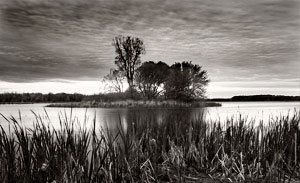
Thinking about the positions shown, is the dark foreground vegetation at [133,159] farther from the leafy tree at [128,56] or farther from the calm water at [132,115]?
the leafy tree at [128,56]

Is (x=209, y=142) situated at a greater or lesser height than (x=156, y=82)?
lesser

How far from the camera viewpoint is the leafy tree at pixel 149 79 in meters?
35.5

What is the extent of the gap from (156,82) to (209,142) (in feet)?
106

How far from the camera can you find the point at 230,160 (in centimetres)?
389

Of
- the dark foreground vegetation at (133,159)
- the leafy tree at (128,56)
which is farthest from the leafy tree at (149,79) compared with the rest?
the dark foreground vegetation at (133,159)

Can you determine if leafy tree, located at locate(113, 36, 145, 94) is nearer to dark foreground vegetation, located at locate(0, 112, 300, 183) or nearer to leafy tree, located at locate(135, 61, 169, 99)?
leafy tree, located at locate(135, 61, 169, 99)

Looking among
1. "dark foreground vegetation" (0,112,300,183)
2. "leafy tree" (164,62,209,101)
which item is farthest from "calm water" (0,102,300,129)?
"leafy tree" (164,62,209,101)

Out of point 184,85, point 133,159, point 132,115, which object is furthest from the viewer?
point 184,85

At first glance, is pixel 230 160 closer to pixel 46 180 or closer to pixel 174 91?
pixel 46 180

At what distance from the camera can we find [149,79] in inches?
1415

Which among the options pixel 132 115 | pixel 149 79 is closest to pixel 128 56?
pixel 149 79

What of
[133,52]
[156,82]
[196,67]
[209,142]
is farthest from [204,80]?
[209,142]

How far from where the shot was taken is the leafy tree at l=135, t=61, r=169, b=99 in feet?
116

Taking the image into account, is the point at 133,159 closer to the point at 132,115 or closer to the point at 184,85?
the point at 132,115
